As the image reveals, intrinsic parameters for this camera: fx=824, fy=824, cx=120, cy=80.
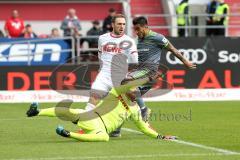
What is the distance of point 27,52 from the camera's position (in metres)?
28.3

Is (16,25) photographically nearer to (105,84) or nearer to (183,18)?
(183,18)

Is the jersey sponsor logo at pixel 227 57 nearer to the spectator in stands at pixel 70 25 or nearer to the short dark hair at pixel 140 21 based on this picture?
the spectator in stands at pixel 70 25

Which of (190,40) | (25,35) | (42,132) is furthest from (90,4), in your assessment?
(42,132)

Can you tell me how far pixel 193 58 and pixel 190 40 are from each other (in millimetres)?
606

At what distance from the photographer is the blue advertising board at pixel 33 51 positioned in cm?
2824

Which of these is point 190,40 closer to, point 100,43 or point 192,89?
point 192,89

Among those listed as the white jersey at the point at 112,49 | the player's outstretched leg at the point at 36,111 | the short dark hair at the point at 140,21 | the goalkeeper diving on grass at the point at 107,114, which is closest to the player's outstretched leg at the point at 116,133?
the goalkeeper diving on grass at the point at 107,114

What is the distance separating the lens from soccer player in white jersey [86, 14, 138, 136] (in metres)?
14.2

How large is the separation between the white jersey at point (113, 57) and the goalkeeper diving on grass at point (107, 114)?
192mm

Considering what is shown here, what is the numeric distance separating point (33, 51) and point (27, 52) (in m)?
0.31

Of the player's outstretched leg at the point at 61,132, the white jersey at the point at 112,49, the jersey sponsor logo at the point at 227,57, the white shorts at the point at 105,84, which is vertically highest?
the white jersey at the point at 112,49

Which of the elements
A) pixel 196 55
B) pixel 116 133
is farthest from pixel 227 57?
pixel 116 133

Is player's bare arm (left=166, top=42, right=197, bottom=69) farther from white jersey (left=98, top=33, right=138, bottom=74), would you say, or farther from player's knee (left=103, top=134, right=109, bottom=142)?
player's knee (left=103, top=134, right=109, bottom=142)

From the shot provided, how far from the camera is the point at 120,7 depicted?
115 feet
